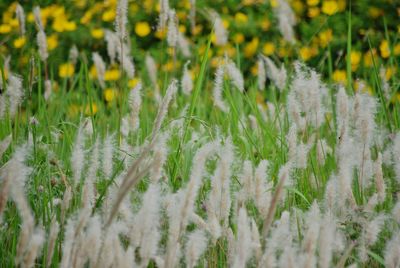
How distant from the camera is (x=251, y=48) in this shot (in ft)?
12.5

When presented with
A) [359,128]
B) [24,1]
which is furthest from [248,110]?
[24,1]

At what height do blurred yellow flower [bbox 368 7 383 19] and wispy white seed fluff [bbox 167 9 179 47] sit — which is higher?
blurred yellow flower [bbox 368 7 383 19]

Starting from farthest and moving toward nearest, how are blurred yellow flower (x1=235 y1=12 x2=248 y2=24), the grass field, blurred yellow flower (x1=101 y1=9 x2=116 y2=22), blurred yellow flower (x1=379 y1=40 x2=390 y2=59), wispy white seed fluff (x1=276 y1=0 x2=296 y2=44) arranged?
1. blurred yellow flower (x1=101 y1=9 x2=116 y2=22)
2. blurred yellow flower (x1=235 y1=12 x2=248 y2=24)
3. blurred yellow flower (x1=379 y1=40 x2=390 y2=59)
4. wispy white seed fluff (x1=276 y1=0 x2=296 y2=44)
5. the grass field

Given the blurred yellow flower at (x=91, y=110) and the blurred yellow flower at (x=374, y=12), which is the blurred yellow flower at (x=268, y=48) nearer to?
the blurred yellow flower at (x=374, y=12)

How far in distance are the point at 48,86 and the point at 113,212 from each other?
59.4 inches

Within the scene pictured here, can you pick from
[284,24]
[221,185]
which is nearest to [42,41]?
[284,24]

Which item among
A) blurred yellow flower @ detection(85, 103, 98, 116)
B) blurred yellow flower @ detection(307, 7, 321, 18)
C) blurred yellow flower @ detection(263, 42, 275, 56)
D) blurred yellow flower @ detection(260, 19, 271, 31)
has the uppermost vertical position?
blurred yellow flower @ detection(307, 7, 321, 18)

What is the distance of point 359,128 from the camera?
146 cm

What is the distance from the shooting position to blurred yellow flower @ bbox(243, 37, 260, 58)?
3801 millimetres

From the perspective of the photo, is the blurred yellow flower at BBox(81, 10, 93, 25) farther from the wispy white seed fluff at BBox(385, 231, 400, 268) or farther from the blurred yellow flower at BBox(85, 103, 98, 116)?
the wispy white seed fluff at BBox(385, 231, 400, 268)

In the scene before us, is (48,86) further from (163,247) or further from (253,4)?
(253,4)

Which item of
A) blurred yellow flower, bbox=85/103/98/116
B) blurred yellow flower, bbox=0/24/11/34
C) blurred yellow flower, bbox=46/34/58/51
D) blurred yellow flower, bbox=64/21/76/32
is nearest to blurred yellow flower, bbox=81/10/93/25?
blurred yellow flower, bbox=64/21/76/32

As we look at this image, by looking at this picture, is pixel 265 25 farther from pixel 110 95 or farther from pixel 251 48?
pixel 110 95

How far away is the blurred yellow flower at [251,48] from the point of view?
380 centimetres
